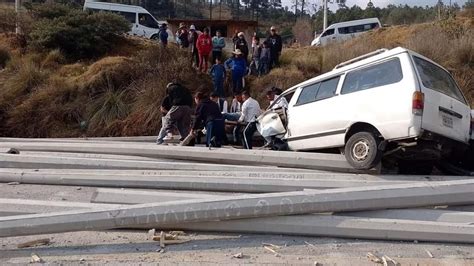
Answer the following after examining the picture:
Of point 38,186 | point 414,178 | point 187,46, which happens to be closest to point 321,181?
point 414,178

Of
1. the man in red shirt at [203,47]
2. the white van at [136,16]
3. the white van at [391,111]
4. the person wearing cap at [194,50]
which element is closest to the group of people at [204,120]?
the white van at [391,111]

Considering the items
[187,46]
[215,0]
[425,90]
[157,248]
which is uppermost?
[215,0]

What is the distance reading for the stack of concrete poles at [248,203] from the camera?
490 centimetres

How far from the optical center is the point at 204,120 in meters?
10.2

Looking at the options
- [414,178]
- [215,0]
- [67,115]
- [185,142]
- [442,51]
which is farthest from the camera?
[215,0]

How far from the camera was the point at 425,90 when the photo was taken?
246 inches

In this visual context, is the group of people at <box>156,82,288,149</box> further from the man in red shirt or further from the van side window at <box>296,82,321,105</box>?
the man in red shirt

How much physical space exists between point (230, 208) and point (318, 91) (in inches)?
142

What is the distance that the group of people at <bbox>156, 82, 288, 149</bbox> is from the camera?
1011cm

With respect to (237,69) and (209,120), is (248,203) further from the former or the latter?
(237,69)

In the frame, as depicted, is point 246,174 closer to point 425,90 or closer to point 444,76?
point 425,90

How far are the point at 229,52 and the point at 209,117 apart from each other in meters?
11.7

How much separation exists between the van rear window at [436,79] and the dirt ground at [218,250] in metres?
2.34

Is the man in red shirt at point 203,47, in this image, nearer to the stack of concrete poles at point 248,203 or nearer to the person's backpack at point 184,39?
the person's backpack at point 184,39
